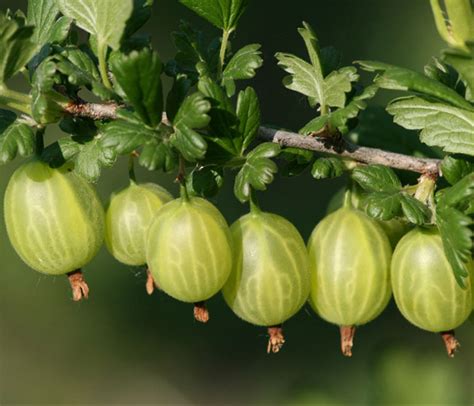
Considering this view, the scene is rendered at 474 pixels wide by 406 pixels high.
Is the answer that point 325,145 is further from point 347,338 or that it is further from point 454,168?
point 347,338

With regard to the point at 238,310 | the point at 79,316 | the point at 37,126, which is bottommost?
the point at 79,316

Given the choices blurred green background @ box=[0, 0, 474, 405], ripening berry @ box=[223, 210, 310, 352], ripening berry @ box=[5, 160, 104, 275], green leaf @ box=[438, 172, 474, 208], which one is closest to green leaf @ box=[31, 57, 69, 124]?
ripening berry @ box=[5, 160, 104, 275]

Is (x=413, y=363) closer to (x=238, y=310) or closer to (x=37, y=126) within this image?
(x=238, y=310)

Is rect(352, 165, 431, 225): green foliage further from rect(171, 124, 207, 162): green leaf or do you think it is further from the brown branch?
rect(171, 124, 207, 162): green leaf

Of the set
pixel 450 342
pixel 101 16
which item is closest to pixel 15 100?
pixel 101 16

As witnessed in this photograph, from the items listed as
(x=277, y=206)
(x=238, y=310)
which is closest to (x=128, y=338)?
(x=277, y=206)

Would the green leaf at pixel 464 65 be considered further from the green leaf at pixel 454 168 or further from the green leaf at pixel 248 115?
the green leaf at pixel 248 115

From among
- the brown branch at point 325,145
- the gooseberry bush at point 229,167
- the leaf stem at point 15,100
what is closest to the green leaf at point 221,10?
the gooseberry bush at point 229,167
